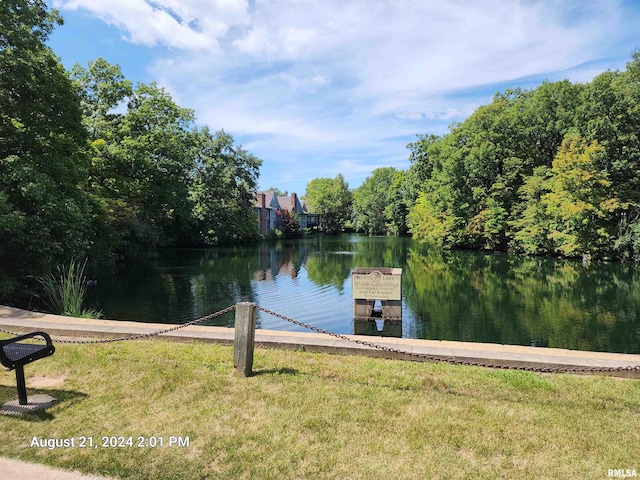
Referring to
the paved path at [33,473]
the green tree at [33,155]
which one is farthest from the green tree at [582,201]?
the paved path at [33,473]

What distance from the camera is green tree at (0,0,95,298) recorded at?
12.0 m

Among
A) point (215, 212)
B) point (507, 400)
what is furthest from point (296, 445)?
point (215, 212)

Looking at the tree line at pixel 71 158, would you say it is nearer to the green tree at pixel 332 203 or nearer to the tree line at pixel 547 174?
the tree line at pixel 547 174

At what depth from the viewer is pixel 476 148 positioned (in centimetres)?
3953

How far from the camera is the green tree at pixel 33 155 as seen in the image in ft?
39.5

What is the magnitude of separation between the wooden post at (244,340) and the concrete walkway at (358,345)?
1.25 m

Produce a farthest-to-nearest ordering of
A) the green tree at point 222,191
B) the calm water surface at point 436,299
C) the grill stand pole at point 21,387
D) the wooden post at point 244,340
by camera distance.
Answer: the green tree at point 222,191 < the calm water surface at point 436,299 < the wooden post at point 244,340 < the grill stand pole at point 21,387

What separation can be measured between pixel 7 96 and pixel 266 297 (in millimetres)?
10659

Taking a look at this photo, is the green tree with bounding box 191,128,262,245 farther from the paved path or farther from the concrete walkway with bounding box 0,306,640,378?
the paved path

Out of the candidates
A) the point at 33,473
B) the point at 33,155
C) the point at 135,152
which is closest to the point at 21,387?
the point at 33,473

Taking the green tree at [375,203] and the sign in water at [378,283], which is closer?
the sign in water at [378,283]

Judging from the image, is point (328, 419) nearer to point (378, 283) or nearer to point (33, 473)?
point (33, 473)

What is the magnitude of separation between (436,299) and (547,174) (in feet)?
78.7

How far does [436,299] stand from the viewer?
16.7 metres
